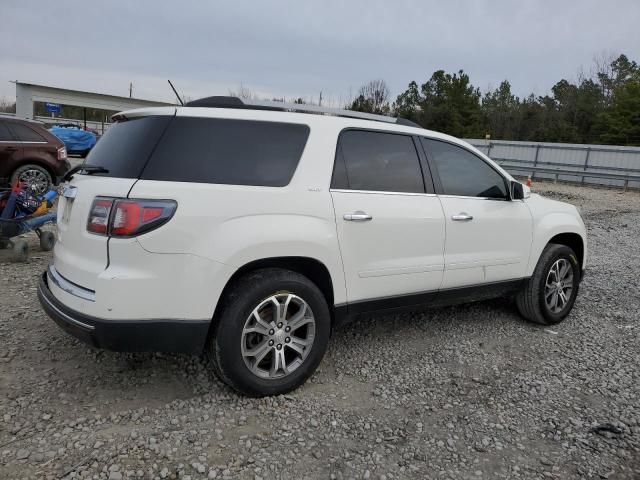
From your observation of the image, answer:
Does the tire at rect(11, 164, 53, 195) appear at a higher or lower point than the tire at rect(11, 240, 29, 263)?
higher

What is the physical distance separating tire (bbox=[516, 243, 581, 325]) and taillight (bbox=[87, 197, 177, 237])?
10.9 feet

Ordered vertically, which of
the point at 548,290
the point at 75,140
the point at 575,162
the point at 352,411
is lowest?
the point at 352,411

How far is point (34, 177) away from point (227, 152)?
27.6ft

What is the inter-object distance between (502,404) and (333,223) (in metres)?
1.60

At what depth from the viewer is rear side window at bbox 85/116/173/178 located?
279 centimetres

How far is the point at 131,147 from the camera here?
2.88 meters

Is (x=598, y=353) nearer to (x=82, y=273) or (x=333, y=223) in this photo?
(x=333, y=223)

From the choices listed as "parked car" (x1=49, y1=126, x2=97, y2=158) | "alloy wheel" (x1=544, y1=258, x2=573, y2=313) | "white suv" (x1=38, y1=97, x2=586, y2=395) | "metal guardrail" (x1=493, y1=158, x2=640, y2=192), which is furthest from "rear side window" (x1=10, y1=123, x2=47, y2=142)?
"metal guardrail" (x1=493, y1=158, x2=640, y2=192)

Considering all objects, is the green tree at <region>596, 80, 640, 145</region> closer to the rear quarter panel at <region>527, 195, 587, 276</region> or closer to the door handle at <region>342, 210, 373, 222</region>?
the rear quarter panel at <region>527, 195, 587, 276</region>

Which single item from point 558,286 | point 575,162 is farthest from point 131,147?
point 575,162

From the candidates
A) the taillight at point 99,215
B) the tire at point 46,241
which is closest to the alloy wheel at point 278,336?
the taillight at point 99,215

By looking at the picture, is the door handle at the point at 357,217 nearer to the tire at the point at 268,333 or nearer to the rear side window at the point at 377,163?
the rear side window at the point at 377,163

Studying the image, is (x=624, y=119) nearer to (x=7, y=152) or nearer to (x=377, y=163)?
(x=7, y=152)

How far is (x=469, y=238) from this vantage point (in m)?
3.92
